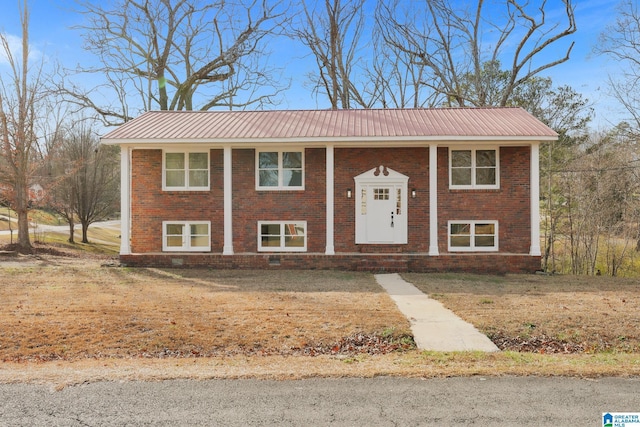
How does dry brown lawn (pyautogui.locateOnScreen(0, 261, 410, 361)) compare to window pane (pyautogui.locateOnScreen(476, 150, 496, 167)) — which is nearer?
dry brown lawn (pyautogui.locateOnScreen(0, 261, 410, 361))

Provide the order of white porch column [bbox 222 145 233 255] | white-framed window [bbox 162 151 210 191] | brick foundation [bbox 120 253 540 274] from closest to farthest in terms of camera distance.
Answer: brick foundation [bbox 120 253 540 274]
white porch column [bbox 222 145 233 255]
white-framed window [bbox 162 151 210 191]

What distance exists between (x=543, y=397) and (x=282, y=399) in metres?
2.49

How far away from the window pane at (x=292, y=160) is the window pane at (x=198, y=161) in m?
2.68

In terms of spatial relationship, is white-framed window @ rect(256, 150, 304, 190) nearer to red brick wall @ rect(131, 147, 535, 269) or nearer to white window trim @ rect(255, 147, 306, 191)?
white window trim @ rect(255, 147, 306, 191)

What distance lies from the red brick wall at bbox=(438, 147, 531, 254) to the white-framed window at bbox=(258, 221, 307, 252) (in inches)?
177

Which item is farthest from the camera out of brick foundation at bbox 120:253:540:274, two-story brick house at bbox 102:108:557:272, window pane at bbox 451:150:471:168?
window pane at bbox 451:150:471:168

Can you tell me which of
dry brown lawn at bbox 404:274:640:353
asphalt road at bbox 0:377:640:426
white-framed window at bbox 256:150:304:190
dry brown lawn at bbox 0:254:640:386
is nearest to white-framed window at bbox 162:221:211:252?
white-framed window at bbox 256:150:304:190

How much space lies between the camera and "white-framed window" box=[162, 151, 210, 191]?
1580cm

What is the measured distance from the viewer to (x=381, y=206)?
15.3m

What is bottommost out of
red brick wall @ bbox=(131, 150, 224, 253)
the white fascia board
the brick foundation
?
the brick foundation

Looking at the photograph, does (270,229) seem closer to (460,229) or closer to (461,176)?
(460,229)

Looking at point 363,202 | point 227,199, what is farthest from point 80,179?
point 363,202

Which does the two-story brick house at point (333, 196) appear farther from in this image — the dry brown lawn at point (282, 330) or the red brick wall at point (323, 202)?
the dry brown lawn at point (282, 330)

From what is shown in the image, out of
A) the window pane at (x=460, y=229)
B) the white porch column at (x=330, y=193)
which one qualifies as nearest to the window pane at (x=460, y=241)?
the window pane at (x=460, y=229)
